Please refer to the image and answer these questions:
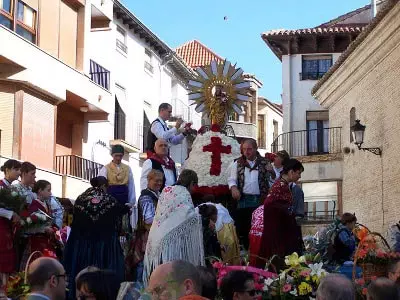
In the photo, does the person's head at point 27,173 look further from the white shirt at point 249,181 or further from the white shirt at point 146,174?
the white shirt at point 249,181

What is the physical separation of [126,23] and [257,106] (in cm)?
1951

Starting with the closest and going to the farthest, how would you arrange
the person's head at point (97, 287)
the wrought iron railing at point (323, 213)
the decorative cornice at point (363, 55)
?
the person's head at point (97, 287) < the decorative cornice at point (363, 55) < the wrought iron railing at point (323, 213)

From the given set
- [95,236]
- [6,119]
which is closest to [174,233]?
[95,236]

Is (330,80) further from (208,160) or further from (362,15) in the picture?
(208,160)

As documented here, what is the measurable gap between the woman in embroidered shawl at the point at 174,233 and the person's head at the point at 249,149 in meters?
2.45

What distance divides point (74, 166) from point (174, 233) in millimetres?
16594

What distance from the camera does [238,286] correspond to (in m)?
5.51

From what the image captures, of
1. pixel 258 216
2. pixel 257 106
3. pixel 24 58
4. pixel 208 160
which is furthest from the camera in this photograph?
pixel 257 106

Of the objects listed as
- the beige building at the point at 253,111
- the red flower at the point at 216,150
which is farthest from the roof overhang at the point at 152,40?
the red flower at the point at 216,150

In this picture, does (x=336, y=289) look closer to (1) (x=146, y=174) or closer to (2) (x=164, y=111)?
(1) (x=146, y=174)

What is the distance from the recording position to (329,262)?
9797 millimetres

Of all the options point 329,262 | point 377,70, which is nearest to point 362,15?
point 377,70

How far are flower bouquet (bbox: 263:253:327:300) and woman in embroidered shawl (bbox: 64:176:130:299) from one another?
267 cm

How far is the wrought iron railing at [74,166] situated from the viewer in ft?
78.4
